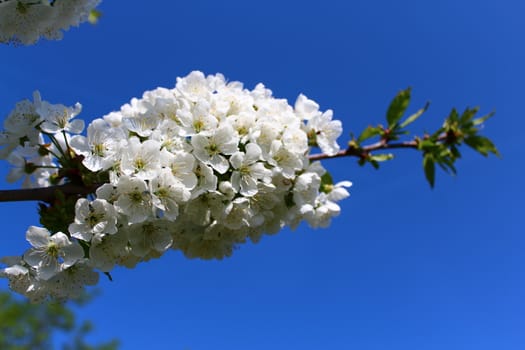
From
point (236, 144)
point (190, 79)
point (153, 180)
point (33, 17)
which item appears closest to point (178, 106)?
point (190, 79)

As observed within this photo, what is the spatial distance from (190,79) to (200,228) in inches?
29.7

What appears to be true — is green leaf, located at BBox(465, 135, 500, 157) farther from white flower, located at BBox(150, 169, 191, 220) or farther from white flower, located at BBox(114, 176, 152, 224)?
white flower, located at BBox(114, 176, 152, 224)

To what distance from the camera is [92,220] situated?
1.75m

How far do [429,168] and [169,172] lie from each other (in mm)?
1420

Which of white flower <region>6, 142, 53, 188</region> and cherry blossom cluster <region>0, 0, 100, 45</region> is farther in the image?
white flower <region>6, 142, 53, 188</region>

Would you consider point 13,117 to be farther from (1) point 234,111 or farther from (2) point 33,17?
(1) point 234,111

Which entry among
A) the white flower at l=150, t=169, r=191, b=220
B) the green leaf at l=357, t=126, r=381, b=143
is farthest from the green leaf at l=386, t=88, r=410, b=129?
the white flower at l=150, t=169, r=191, b=220

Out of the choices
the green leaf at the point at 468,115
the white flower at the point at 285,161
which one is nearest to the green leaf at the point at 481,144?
the green leaf at the point at 468,115

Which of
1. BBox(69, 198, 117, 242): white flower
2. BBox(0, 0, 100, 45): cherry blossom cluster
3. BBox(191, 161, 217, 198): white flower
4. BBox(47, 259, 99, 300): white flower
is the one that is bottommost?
BBox(47, 259, 99, 300): white flower

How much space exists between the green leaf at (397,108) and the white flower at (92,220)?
156cm

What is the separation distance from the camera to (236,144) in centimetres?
197

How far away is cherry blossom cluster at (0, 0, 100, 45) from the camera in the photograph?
5.69 ft

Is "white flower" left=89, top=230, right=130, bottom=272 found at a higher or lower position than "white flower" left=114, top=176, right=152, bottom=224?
lower

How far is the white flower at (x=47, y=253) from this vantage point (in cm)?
183
